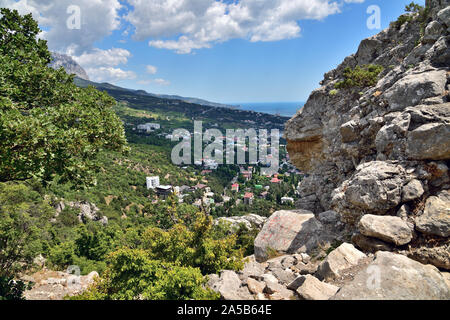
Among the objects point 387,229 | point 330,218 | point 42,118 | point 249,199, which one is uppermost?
point 42,118

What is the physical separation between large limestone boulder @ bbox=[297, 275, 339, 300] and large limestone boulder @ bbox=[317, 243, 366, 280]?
2.72 feet

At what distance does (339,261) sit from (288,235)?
5.12 meters

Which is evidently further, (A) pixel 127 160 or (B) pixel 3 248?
(A) pixel 127 160

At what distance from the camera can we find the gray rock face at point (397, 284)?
445 centimetres

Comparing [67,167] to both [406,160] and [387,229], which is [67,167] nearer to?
[387,229]

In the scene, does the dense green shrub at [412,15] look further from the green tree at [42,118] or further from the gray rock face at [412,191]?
the green tree at [42,118]

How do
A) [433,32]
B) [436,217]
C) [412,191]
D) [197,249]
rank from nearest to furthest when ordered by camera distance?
[436,217], [412,191], [197,249], [433,32]

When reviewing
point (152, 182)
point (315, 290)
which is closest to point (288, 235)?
point (315, 290)

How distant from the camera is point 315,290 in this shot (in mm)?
5500

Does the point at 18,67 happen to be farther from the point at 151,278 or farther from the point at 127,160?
the point at 127,160

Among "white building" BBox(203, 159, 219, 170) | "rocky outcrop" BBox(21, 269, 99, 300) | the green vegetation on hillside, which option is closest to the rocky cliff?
the green vegetation on hillside
